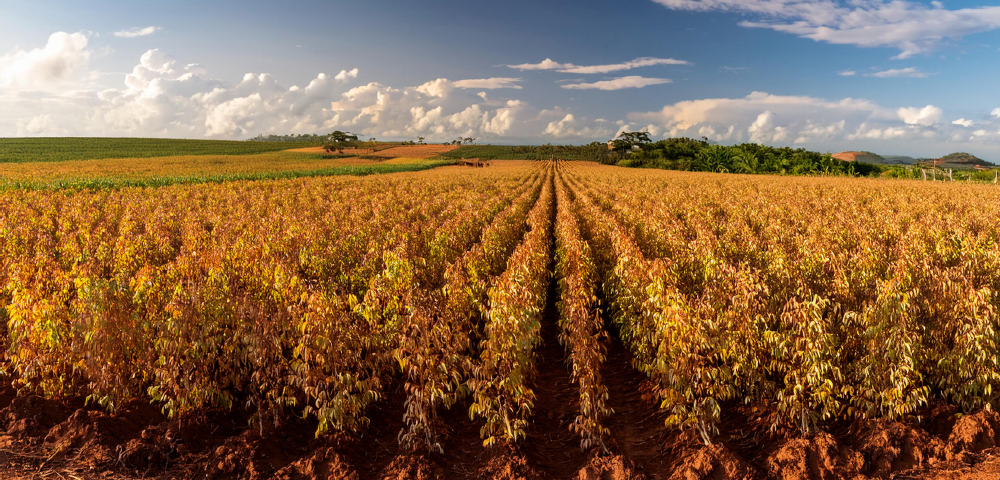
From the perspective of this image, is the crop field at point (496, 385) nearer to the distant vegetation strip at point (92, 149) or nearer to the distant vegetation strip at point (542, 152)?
the distant vegetation strip at point (92, 149)

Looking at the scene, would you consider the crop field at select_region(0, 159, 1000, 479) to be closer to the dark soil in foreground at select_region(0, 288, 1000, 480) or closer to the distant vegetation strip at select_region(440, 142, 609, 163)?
the dark soil in foreground at select_region(0, 288, 1000, 480)

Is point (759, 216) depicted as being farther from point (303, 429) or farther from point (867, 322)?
point (303, 429)

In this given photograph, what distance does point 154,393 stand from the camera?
6.01 meters

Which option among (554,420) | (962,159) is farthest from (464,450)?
(962,159)

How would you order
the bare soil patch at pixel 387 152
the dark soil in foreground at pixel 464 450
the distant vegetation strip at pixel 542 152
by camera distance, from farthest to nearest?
the distant vegetation strip at pixel 542 152
the bare soil patch at pixel 387 152
the dark soil in foreground at pixel 464 450

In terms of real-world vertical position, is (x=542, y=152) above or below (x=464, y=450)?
above

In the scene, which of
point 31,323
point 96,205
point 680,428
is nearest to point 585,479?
point 680,428

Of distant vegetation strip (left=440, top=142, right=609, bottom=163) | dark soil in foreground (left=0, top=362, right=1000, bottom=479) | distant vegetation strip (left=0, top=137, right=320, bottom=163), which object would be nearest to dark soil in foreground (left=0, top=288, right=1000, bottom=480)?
dark soil in foreground (left=0, top=362, right=1000, bottom=479)

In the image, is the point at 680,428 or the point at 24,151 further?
the point at 24,151

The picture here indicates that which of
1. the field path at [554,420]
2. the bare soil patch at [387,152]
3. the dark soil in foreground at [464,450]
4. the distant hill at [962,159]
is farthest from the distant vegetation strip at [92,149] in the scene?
the distant hill at [962,159]

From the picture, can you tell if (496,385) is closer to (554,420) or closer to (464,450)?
(464,450)

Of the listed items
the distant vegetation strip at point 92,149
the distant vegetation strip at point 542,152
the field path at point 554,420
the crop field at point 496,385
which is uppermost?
the distant vegetation strip at point 542,152

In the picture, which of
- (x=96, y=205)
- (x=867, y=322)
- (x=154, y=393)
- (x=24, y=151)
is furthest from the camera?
(x=24, y=151)

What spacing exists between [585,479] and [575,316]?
2.10 meters
